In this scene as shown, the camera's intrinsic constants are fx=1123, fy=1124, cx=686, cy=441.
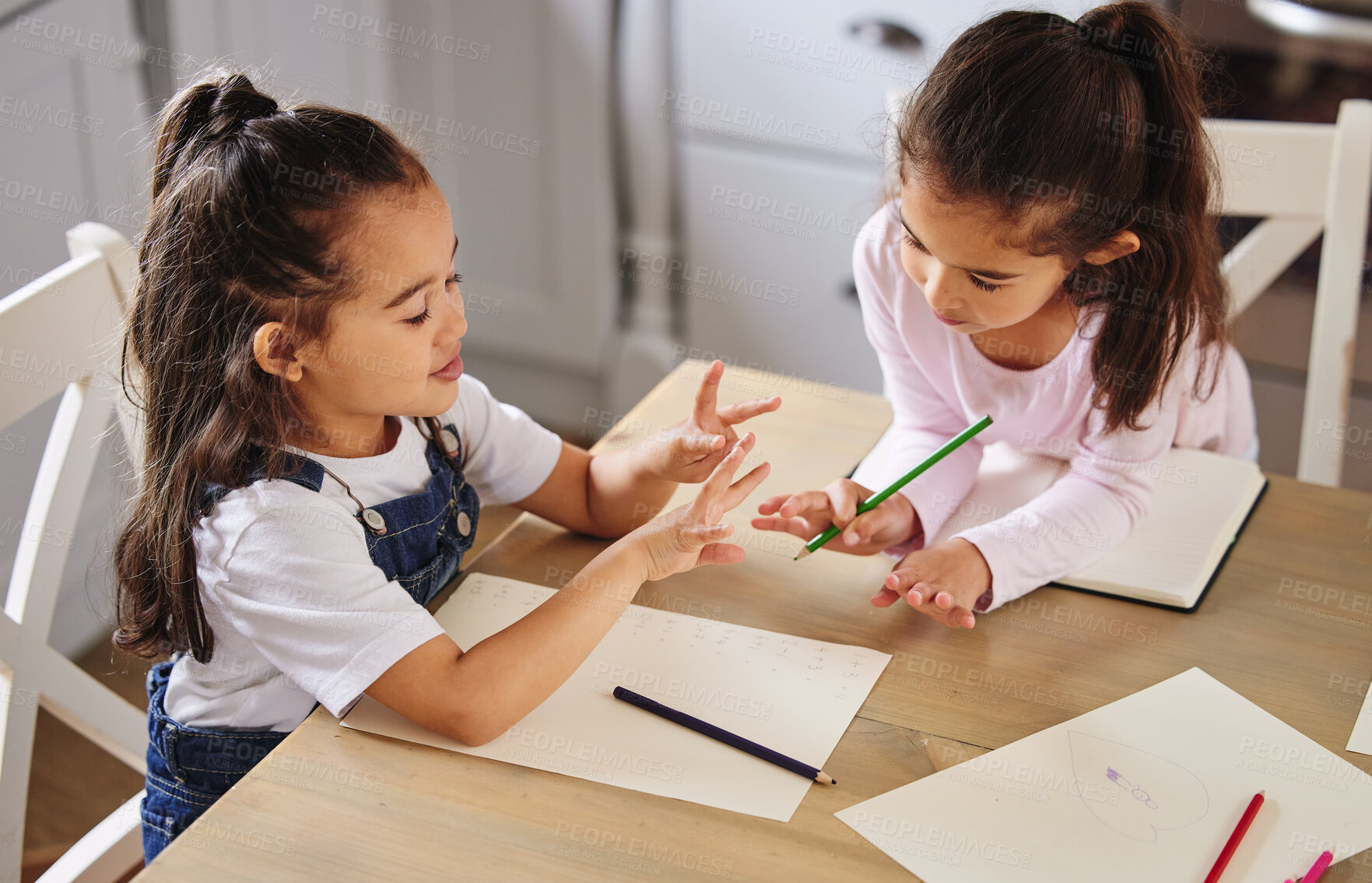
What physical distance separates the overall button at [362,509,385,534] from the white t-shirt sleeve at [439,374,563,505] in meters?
0.17

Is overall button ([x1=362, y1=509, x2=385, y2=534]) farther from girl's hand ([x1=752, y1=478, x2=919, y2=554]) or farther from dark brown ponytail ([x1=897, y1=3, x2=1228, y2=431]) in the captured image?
dark brown ponytail ([x1=897, y1=3, x2=1228, y2=431])

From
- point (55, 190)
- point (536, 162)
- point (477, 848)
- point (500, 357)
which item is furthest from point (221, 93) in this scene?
point (500, 357)

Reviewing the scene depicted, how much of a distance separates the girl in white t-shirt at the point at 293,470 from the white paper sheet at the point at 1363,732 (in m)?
0.47

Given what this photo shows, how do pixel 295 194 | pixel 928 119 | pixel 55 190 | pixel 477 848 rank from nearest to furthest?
pixel 477 848, pixel 295 194, pixel 928 119, pixel 55 190

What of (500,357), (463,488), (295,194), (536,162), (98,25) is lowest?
(500,357)

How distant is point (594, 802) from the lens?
0.72m

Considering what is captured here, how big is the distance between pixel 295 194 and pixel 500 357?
1.82m

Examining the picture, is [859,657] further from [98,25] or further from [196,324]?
[98,25]

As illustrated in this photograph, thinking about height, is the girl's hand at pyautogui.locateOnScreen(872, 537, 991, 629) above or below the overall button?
below

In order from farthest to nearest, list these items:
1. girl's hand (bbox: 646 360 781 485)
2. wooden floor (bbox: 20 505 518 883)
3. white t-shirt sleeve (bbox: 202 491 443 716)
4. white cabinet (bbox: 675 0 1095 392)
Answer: white cabinet (bbox: 675 0 1095 392)
wooden floor (bbox: 20 505 518 883)
girl's hand (bbox: 646 360 781 485)
white t-shirt sleeve (bbox: 202 491 443 716)

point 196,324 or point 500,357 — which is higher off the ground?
point 196,324

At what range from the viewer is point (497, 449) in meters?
1.07

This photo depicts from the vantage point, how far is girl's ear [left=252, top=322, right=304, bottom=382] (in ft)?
2.68

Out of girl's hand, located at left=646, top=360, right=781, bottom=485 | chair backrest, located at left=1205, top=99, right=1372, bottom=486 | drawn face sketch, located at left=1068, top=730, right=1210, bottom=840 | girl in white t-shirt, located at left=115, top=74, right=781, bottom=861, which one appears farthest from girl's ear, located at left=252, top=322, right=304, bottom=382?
chair backrest, located at left=1205, top=99, right=1372, bottom=486
